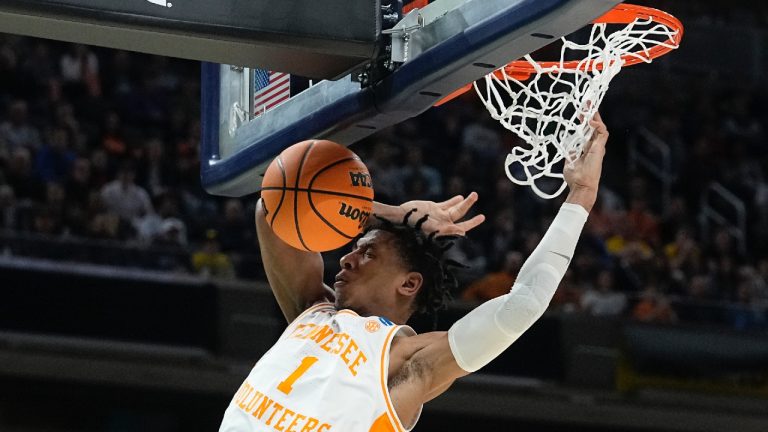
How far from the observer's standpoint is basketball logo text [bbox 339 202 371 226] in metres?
3.51

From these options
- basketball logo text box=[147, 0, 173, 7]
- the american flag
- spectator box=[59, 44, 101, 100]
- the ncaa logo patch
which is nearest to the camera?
basketball logo text box=[147, 0, 173, 7]

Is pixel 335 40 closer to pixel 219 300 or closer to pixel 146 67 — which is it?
pixel 219 300

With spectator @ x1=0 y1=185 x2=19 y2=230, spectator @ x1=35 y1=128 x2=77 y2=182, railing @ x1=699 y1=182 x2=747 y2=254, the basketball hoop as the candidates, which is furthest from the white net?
railing @ x1=699 y1=182 x2=747 y2=254

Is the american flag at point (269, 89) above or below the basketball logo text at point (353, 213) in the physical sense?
above

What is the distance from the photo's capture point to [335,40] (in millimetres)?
3416

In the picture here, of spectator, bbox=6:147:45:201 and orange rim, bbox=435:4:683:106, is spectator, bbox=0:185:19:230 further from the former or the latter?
orange rim, bbox=435:4:683:106

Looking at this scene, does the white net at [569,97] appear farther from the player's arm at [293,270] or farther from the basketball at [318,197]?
the player's arm at [293,270]

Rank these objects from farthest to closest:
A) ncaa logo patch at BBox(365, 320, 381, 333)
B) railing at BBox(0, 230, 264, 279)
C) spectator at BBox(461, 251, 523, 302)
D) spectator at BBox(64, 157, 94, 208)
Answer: spectator at BBox(461, 251, 523, 302), spectator at BBox(64, 157, 94, 208), railing at BBox(0, 230, 264, 279), ncaa logo patch at BBox(365, 320, 381, 333)

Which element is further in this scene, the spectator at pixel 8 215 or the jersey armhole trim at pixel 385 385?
the spectator at pixel 8 215

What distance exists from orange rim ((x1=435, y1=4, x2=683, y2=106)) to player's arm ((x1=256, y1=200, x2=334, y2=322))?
63 cm

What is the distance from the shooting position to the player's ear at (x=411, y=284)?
3705 millimetres

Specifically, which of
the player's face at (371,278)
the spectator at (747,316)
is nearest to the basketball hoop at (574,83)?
the player's face at (371,278)

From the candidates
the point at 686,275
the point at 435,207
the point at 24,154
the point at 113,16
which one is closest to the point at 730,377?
the point at 686,275

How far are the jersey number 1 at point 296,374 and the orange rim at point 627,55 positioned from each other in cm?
79
